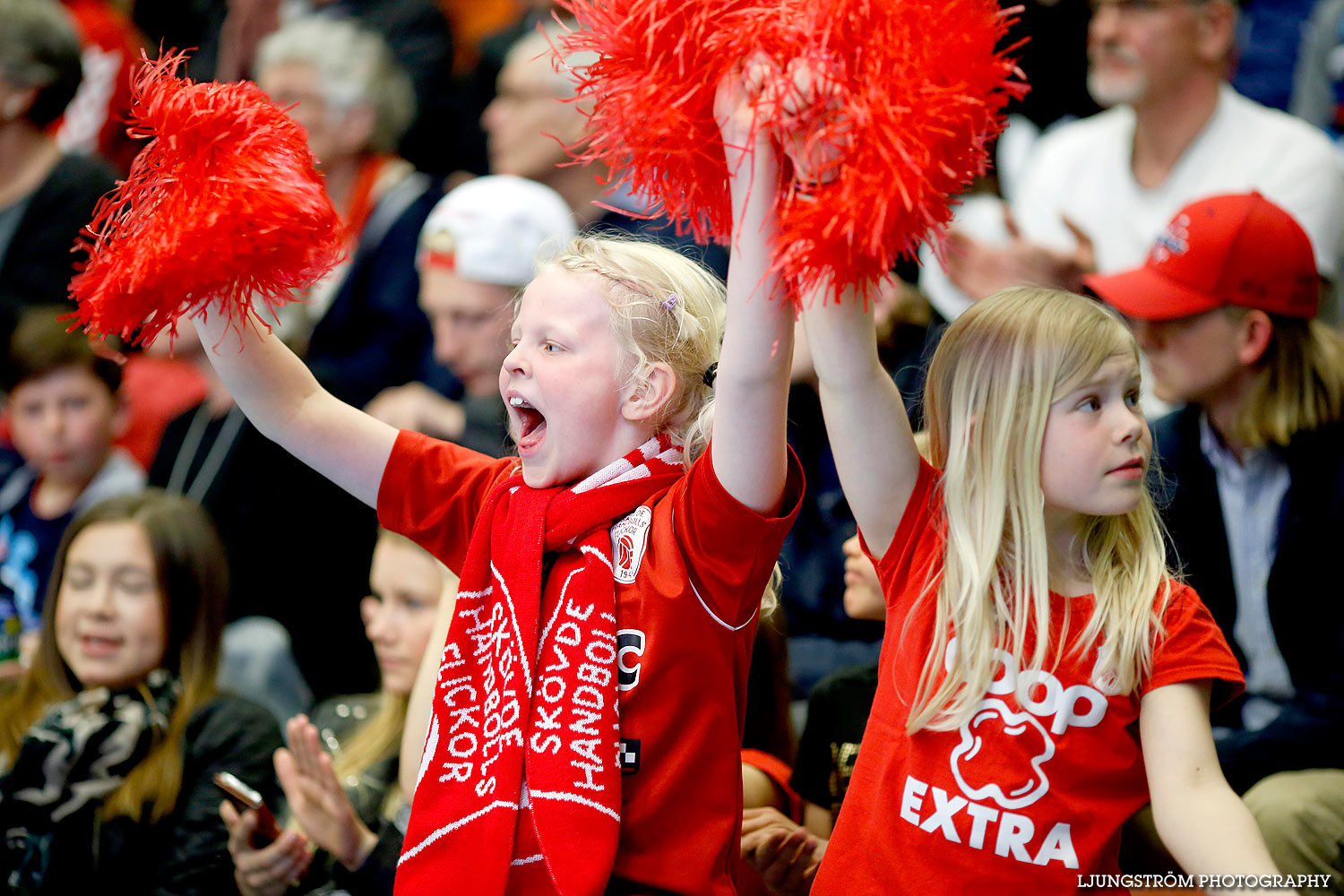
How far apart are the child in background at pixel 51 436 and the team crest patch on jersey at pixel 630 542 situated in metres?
2.24

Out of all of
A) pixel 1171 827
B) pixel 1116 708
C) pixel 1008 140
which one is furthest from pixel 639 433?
pixel 1008 140

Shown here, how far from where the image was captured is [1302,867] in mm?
2094

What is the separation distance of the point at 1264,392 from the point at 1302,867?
88 cm

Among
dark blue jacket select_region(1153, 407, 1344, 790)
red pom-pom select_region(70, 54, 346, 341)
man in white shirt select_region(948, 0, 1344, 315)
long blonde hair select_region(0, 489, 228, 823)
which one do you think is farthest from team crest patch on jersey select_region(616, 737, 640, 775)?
man in white shirt select_region(948, 0, 1344, 315)

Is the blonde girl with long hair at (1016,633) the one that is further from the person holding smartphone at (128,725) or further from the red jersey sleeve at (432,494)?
the person holding smartphone at (128,725)

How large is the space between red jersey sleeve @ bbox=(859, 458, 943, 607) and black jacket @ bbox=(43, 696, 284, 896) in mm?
1483

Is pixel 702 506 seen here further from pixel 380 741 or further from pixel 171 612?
pixel 171 612

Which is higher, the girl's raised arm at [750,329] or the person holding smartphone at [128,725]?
the girl's raised arm at [750,329]

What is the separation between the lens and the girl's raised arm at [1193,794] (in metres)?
1.44

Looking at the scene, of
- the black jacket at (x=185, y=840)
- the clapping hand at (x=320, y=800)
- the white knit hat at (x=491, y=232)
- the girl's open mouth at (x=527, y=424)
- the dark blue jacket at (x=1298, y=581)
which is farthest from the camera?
the white knit hat at (x=491, y=232)

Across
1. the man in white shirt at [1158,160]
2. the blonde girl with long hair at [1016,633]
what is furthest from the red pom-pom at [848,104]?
the man in white shirt at [1158,160]

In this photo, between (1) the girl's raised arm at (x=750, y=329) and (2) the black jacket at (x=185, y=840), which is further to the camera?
(2) the black jacket at (x=185, y=840)

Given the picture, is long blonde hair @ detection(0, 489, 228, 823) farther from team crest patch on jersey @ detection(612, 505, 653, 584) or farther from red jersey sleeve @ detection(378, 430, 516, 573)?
team crest patch on jersey @ detection(612, 505, 653, 584)

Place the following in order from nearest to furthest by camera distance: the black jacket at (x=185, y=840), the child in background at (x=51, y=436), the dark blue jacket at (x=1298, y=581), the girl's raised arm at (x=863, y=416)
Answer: the girl's raised arm at (x=863, y=416) < the dark blue jacket at (x=1298, y=581) < the black jacket at (x=185, y=840) < the child in background at (x=51, y=436)
